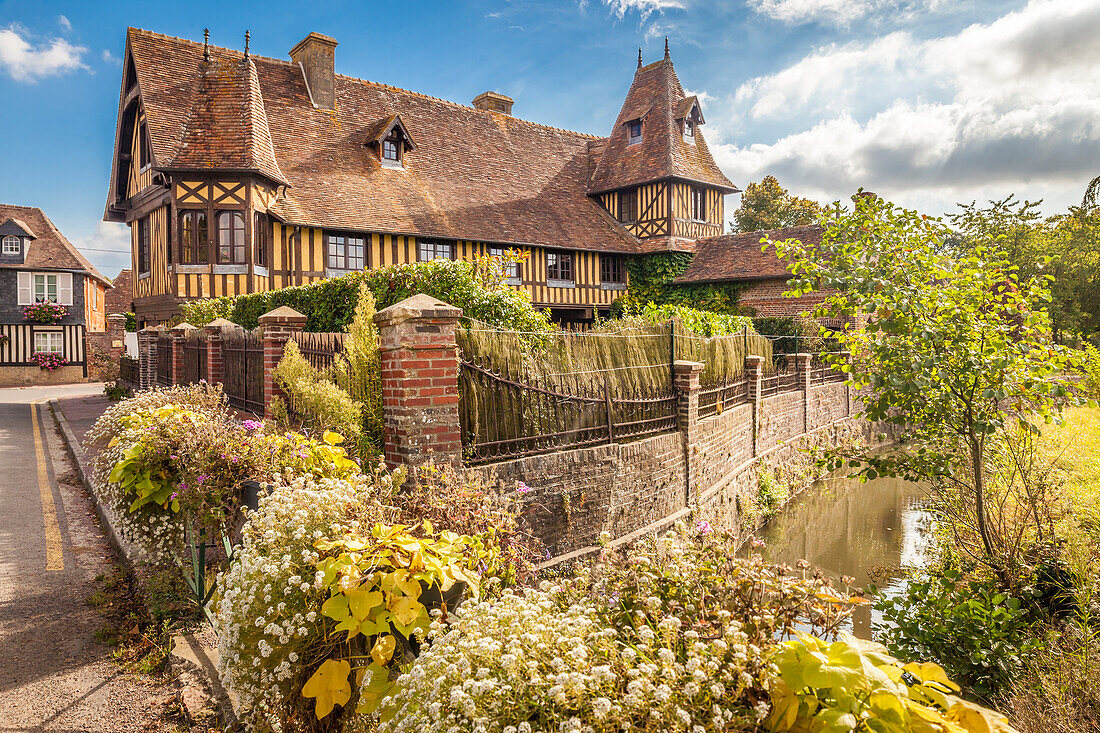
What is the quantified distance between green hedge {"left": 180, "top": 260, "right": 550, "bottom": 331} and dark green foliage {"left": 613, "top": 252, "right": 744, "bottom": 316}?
53.0ft

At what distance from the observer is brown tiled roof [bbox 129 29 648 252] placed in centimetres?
1655

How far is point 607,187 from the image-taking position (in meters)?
24.9

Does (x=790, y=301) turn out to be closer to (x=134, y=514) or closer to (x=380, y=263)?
(x=380, y=263)

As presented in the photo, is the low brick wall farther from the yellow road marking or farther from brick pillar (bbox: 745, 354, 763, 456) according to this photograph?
the yellow road marking

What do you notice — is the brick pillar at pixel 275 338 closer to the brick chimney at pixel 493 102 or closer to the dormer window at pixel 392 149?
the dormer window at pixel 392 149

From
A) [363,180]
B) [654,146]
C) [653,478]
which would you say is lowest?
[653,478]

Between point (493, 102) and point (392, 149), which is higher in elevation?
point (493, 102)

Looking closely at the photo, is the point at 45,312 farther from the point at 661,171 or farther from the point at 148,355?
the point at 661,171

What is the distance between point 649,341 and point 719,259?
1614 centimetres

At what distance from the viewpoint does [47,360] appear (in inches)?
1179

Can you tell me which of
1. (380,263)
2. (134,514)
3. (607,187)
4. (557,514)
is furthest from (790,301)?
(134,514)

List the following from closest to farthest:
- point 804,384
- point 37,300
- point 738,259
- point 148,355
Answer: point 148,355, point 804,384, point 738,259, point 37,300

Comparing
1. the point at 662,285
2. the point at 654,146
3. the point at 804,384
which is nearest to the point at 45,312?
the point at 662,285

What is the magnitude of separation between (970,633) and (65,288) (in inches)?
1513
